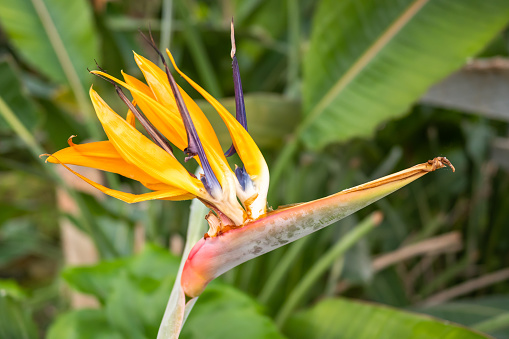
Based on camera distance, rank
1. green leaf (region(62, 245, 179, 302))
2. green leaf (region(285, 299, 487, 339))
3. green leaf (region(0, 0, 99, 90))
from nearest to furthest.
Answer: green leaf (region(285, 299, 487, 339))
green leaf (region(62, 245, 179, 302))
green leaf (region(0, 0, 99, 90))

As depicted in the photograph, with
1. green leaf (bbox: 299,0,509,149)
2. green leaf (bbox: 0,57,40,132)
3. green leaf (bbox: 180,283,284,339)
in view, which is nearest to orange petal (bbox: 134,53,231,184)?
green leaf (bbox: 180,283,284,339)

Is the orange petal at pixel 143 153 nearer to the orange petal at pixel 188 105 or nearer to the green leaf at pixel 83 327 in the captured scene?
the orange petal at pixel 188 105

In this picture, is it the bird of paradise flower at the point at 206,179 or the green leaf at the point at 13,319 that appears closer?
the bird of paradise flower at the point at 206,179

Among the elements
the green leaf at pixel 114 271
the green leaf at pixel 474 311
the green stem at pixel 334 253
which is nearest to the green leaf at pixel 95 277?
the green leaf at pixel 114 271

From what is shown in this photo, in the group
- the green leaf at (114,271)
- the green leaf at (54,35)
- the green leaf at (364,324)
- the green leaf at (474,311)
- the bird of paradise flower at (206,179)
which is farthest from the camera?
the green leaf at (54,35)

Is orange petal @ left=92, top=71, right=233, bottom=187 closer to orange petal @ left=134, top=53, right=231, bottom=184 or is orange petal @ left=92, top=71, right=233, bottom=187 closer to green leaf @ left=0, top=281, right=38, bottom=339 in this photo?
orange petal @ left=134, top=53, right=231, bottom=184

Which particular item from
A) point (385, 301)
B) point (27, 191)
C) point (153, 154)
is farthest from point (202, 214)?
point (27, 191)

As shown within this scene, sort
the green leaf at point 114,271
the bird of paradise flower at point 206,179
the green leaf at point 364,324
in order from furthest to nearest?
the green leaf at point 114,271, the green leaf at point 364,324, the bird of paradise flower at point 206,179

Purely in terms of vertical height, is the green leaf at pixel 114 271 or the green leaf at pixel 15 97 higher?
the green leaf at pixel 15 97
